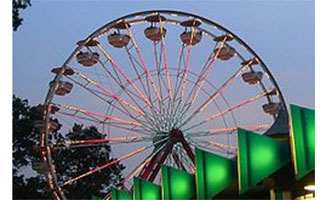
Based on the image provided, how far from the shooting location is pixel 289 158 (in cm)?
359

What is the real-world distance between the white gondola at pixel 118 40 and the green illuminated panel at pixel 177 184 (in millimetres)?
5313

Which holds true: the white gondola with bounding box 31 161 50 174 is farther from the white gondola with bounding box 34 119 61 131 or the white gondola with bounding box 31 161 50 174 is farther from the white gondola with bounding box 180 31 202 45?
the white gondola with bounding box 180 31 202 45

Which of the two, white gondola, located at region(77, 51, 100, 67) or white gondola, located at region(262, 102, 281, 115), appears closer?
white gondola, located at region(77, 51, 100, 67)

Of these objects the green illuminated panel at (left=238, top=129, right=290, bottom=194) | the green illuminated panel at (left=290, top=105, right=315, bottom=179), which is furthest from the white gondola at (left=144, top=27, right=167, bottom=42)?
the green illuminated panel at (left=290, top=105, right=315, bottom=179)

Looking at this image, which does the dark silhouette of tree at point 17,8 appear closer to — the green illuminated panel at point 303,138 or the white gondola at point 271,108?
the white gondola at point 271,108

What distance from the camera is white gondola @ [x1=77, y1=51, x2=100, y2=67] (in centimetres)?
1050

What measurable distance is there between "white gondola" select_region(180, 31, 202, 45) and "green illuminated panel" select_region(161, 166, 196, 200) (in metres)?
5.66

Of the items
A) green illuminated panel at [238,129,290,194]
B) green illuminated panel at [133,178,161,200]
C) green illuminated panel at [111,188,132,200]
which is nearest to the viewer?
green illuminated panel at [238,129,290,194]

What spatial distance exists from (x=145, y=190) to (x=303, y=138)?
3.19 m

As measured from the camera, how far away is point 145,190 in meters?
6.30
